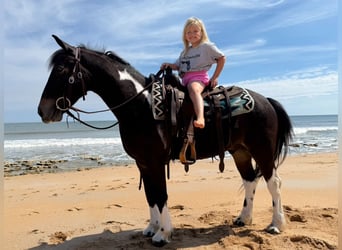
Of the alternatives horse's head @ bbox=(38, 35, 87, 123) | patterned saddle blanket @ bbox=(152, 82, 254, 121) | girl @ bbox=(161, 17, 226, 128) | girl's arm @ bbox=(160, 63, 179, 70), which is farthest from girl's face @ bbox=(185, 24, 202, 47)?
horse's head @ bbox=(38, 35, 87, 123)

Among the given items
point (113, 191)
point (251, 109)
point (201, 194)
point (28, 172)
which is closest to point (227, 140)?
point (251, 109)

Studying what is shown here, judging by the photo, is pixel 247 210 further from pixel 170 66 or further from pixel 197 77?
pixel 170 66

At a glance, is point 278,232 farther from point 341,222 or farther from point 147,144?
point 147,144

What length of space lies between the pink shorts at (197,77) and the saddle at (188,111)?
0.09 metres

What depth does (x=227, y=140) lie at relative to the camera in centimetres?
394

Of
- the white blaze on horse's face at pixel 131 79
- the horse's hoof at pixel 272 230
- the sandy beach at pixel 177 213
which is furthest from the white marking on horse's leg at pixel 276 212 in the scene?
the white blaze on horse's face at pixel 131 79

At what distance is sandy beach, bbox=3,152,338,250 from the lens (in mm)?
3795

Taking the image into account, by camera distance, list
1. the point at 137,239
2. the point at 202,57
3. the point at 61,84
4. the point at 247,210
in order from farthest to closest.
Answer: the point at 247,210 < the point at 137,239 < the point at 202,57 < the point at 61,84

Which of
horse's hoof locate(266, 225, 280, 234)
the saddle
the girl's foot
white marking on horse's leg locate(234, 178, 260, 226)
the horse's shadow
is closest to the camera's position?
the girl's foot

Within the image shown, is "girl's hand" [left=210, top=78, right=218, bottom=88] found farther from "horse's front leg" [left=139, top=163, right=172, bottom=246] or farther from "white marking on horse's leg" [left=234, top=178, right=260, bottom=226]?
"white marking on horse's leg" [left=234, top=178, right=260, bottom=226]

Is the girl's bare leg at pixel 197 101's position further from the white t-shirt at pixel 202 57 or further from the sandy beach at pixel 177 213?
the sandy beach at pixel 177 213

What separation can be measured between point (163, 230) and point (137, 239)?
43cm

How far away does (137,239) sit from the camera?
395cm

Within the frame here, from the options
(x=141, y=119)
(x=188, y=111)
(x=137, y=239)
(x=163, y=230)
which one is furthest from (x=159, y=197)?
(x=188, y=111)
